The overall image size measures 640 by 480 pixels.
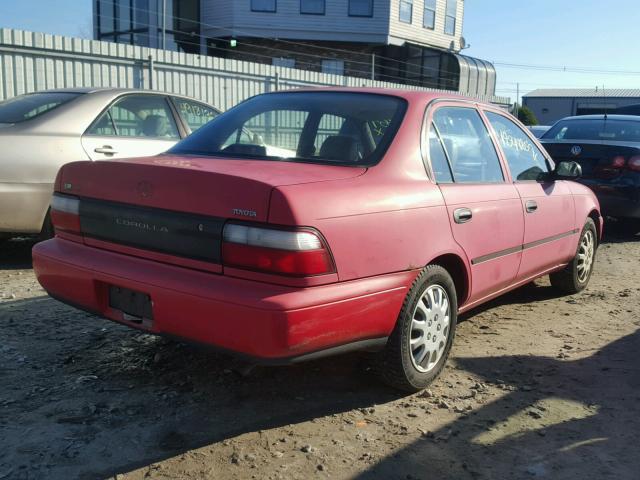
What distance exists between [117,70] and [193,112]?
14.9 ft

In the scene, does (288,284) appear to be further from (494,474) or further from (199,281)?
(494,474)

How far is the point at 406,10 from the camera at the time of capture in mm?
27250

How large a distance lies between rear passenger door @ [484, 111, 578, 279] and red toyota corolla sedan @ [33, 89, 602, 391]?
0.09 metres

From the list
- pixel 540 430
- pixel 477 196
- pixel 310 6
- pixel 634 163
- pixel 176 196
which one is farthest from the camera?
pixel 310 6

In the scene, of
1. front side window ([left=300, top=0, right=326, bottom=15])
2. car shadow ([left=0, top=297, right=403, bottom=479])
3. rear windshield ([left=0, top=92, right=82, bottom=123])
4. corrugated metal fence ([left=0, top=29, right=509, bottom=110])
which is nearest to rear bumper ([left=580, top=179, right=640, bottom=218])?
car shadow ([left=0, top=297, right=403, bottom=479])

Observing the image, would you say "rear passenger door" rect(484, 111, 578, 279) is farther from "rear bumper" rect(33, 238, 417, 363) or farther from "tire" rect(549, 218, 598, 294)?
"rear bumper" rect(33, 238, 417, 363)

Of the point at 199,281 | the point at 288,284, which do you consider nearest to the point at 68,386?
the point at 199,281

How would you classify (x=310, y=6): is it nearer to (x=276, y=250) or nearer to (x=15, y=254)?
(x=15, y=254)

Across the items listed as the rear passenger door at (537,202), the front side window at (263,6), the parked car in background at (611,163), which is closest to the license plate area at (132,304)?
the rear passenger door at (537,202)

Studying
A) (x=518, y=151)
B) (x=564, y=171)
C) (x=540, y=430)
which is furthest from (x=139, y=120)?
(x=540, y=430)

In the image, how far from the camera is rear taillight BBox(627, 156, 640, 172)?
302 inches

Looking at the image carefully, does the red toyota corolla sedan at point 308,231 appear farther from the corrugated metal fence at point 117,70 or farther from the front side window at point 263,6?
the front side window at point 263,6

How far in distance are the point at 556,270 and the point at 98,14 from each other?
2642 centimetres

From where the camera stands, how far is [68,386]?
3.29 meters
